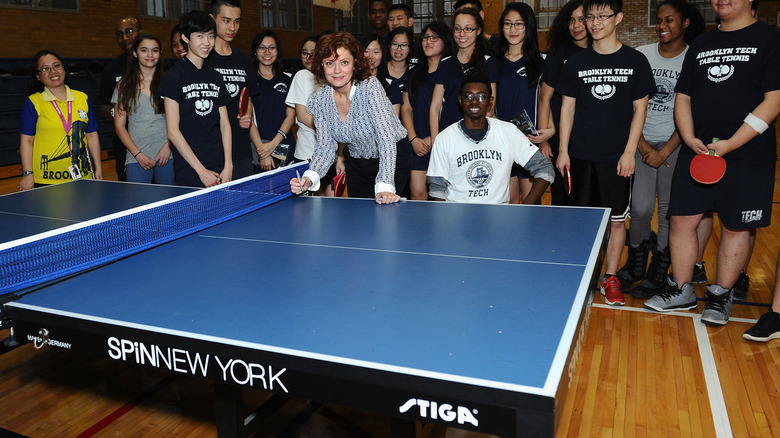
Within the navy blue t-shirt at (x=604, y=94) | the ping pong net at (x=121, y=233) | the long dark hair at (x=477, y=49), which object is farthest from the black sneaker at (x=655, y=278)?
the ping pong net at (x=121, y=233)

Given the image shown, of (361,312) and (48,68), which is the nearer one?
(361,312)

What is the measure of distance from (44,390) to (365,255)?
72.7 inches

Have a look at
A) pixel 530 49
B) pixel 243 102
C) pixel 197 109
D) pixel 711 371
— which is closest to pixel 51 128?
pixel 197 109

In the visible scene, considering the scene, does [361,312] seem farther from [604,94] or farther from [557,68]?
[557,68]

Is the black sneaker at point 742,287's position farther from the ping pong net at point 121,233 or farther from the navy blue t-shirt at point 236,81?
the navy blue t-shirt at point 236,81

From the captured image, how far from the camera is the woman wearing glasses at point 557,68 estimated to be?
155 inches

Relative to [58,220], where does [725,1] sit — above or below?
above

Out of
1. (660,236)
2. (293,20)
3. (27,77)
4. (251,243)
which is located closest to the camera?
(251,243)

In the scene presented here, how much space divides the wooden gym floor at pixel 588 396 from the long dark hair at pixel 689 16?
1.81 m

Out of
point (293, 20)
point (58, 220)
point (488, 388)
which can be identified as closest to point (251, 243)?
point (58, 220)

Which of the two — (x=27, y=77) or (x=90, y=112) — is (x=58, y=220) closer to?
(x=90, y=112)

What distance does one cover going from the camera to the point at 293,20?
16.9 metres

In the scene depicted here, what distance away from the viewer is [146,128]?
13.7 ft

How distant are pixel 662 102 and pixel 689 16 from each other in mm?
534
